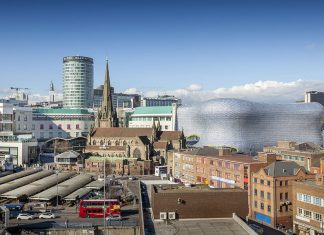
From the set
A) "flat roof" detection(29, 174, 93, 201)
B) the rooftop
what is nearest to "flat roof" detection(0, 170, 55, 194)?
"flat roof" detection(29, 174, 93, 201)

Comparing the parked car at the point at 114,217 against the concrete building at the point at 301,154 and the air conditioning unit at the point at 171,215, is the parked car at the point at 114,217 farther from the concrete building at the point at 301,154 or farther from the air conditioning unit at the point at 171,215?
the concrete building at the point at 301,154

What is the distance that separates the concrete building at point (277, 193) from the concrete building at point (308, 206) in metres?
3.65

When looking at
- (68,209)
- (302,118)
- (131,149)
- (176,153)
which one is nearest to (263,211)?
(68,209)

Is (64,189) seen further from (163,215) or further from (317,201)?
(317,201)

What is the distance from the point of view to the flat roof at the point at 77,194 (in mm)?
74875

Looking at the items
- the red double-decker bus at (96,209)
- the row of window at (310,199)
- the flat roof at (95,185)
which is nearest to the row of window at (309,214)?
the row of window at (310,199)

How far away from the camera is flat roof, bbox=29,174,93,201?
245 feet

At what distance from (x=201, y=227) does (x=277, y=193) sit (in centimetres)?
1644

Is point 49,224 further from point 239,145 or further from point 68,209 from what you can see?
point 239,145

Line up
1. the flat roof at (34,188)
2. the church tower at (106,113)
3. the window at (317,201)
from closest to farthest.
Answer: the window at (317,201) → the flat roof at (34,188) → the church tower at (106,113)

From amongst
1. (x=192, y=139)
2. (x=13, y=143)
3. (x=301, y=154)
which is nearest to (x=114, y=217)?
(x=301, y=154)

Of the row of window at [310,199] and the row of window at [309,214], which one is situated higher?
the row of window at [310,199]

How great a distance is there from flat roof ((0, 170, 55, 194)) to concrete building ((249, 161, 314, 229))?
159 ft

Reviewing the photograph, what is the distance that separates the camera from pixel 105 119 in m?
154
